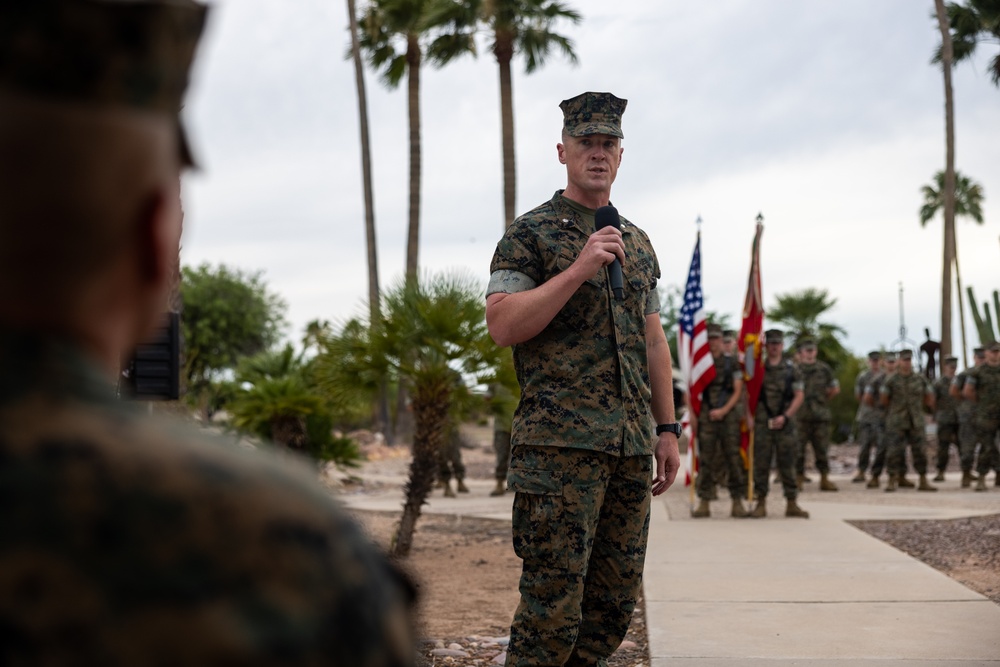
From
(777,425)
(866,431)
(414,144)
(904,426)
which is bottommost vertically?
(866,431)

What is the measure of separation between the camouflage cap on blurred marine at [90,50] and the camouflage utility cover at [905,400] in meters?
17.3

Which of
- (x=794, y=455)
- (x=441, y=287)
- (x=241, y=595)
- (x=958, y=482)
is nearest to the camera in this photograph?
(x=241, y=595)

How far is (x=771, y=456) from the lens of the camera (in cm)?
1282

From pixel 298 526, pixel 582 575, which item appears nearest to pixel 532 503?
pixel 582 575

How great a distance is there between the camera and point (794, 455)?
1281cm

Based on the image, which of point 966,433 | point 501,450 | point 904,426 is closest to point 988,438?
point 966,433

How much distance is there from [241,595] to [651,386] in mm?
3115

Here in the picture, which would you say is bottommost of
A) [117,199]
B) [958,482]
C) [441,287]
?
[958,482]

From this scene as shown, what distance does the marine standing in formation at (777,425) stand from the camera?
12164mm

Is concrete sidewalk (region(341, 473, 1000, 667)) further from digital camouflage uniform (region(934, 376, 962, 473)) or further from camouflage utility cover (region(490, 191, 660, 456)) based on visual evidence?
digital camouflage uniform (region(934, 376, 962, 473))

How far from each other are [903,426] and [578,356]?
47.7 ft

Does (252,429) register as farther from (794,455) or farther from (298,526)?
(298,526)

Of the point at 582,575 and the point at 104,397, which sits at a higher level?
the point at 104,397

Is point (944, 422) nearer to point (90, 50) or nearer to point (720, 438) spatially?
point (720, 438)
